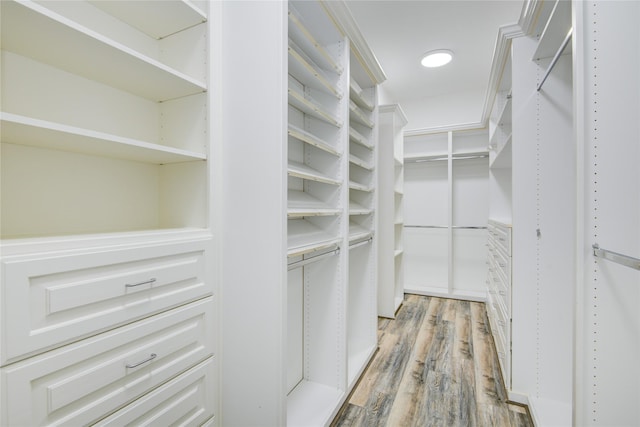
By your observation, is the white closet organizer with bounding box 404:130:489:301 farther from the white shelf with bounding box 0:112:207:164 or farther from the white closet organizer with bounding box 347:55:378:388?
the white shelf with bounding box 0:112:207:164

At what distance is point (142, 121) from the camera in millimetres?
1275

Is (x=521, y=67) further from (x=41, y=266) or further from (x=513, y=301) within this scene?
(x=41, y=266)

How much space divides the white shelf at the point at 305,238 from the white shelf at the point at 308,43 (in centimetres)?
95

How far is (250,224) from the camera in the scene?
125cm

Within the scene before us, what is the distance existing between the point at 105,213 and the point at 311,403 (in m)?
1.48

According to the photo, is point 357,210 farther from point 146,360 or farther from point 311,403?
point 146,360

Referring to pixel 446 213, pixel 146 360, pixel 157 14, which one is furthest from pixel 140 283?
pixel 446 213

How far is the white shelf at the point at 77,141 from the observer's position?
0.76 meters

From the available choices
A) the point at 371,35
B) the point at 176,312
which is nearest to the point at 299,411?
the point at 176,312

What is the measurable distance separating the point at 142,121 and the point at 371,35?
2.26m

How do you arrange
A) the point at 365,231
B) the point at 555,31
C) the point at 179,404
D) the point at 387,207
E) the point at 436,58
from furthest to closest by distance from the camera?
the point at 387,207
the point at 436,58
the point at 365,231
the point at 555,31
the point at 179,404

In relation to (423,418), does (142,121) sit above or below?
above

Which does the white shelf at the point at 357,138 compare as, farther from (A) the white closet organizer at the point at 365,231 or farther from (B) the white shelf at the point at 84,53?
(B) the white shelf at the point at 84,53

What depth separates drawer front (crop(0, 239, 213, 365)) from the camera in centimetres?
73
